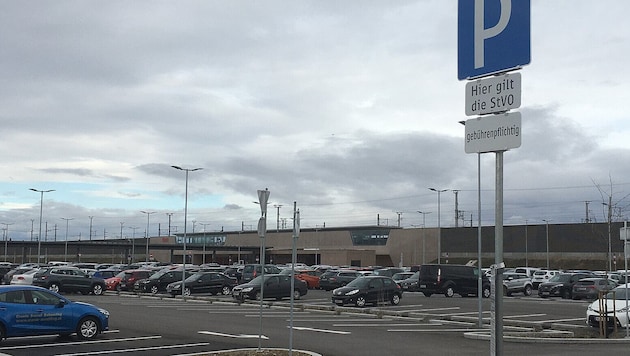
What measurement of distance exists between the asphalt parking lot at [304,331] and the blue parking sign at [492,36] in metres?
9.03

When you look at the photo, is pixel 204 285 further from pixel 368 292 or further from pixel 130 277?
pixel 368 292

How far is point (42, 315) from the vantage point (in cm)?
1781

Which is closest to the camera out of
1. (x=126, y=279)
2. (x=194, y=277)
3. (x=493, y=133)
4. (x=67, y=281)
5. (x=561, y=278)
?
(x=493, y=133)

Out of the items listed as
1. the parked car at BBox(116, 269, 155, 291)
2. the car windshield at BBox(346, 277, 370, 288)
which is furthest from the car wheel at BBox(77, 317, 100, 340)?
the parked car at BBox(116, 269, 155, 291)

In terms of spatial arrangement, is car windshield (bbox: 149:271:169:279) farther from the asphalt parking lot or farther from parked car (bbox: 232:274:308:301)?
the asphalt parking lot

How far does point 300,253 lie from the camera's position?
10538 cm

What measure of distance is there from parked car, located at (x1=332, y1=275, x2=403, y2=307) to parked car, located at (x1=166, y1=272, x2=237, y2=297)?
11821 mm

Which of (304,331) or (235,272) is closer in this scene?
(304,331)

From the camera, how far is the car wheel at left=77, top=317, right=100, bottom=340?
60.9 ft

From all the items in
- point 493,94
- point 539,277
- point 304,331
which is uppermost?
point 493,94

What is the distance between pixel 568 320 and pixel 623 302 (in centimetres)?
415

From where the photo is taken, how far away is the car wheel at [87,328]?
18.6m

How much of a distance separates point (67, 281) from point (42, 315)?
2412 centimetres

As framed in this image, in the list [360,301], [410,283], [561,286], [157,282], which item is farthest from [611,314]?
[157,282]
